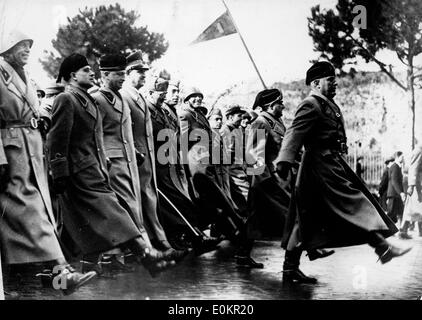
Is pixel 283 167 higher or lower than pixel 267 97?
lower

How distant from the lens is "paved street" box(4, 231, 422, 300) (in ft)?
26.9

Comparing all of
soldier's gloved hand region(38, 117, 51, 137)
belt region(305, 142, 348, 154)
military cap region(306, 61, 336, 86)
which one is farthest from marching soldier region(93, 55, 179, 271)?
military cap region(306, 61, 336, 86)

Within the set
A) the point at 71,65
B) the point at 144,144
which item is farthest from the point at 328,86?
the point at 71,65

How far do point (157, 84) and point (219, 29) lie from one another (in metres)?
0.99

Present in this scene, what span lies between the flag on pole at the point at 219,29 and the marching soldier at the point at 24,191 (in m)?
2.22

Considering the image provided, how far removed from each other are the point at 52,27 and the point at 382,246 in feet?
14.7

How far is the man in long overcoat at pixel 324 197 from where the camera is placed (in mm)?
7957

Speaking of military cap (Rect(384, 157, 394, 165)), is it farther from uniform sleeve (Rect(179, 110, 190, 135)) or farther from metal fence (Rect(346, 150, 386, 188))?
uniform sleeve (Rect(179, 110, 190, 135))

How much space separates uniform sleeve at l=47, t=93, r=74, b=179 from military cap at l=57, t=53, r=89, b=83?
0.42m

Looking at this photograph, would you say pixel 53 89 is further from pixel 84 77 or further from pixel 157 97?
pixel 157 97

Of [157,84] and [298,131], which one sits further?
[157,84]

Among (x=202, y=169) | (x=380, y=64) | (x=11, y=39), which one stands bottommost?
(x=202, y=169)

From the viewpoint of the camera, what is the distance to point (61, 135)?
7.85 meters

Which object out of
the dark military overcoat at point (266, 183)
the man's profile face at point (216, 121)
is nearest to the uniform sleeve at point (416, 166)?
the dark military overcoat at point (266, 183)
